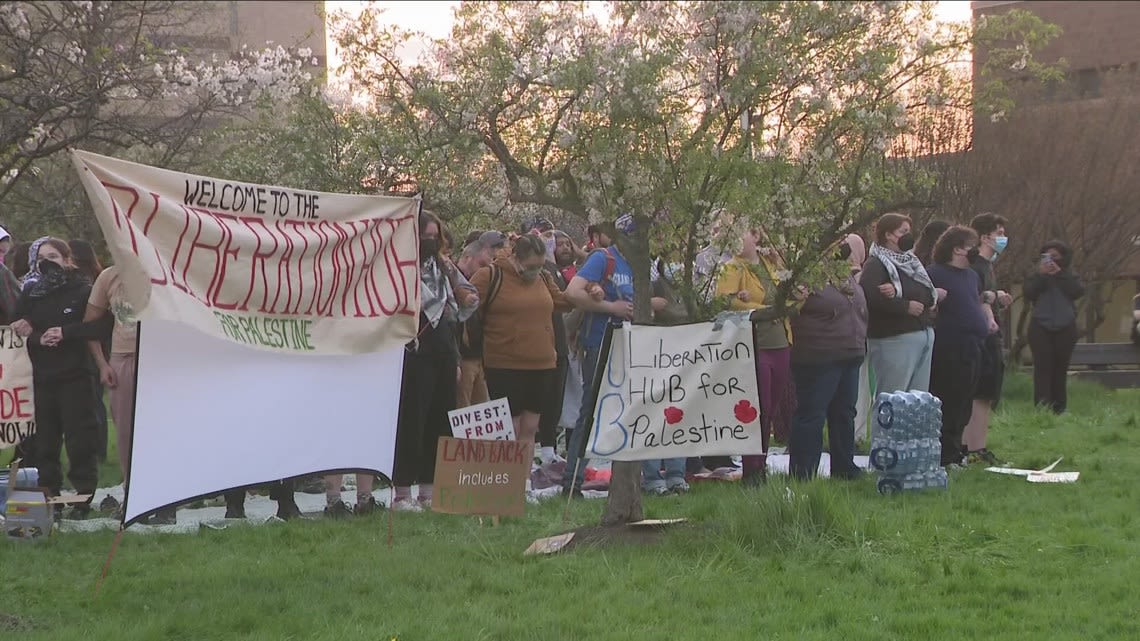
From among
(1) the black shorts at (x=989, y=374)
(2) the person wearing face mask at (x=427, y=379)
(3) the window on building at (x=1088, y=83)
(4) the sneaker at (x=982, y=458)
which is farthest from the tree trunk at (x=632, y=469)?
(3) the window on building at (x=1088, y=83)

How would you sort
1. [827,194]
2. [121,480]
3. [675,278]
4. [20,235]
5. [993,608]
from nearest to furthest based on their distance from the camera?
[993,608] < [827,194] < [675,278] < [121,480] < [20,235]

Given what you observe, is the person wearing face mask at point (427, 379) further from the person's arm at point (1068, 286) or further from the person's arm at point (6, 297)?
the person's arm at point (1068, 286)

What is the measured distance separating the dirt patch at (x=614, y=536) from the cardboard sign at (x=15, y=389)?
3783 mm

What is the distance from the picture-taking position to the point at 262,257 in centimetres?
701

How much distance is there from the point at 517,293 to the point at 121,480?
3624mm

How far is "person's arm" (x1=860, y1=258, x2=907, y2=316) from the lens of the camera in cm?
1024

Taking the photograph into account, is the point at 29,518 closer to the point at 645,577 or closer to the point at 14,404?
the point at 14,404

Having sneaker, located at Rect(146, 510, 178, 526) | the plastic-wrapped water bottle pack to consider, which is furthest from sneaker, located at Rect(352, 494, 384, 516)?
the plastic-wrapped water bottle pack

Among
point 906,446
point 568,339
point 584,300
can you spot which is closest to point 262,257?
point 584,300

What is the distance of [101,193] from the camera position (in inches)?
242

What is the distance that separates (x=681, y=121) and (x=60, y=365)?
4.64 meters

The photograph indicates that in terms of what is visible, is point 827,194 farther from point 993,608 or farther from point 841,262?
point 993,608

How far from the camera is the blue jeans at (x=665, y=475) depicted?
9.79m

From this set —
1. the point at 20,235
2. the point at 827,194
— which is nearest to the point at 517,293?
the point at 827,194
